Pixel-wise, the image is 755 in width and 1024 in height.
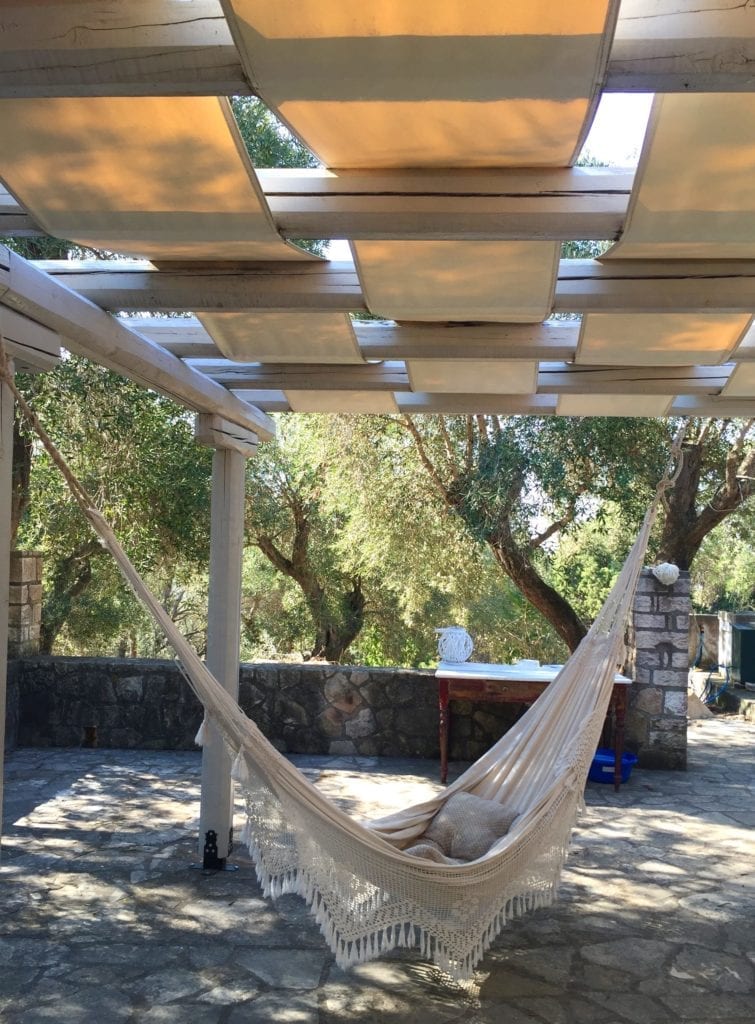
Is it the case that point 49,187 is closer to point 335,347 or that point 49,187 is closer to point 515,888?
point 335,347

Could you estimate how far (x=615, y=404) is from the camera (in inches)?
137

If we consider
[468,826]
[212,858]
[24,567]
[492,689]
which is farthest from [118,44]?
[24,567]

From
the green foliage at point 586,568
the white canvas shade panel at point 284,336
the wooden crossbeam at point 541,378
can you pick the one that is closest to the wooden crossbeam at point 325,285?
the white canvas shade panel at point 284,336

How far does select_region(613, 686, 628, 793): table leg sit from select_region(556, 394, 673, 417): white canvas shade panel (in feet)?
5.98

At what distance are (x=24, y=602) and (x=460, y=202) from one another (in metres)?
4.64

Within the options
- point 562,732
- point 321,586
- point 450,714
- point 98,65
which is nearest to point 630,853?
point 562,732

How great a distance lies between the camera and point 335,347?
2861 millimetres

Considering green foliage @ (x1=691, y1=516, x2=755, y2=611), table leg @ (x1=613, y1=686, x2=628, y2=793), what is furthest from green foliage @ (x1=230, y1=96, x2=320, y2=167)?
green foliage @ (x1=691, y1=516, x2=755, y2=611)

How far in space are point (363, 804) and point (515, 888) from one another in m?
1.91

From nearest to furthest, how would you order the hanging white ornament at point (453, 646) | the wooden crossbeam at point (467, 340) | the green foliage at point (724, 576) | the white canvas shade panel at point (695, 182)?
the white canvas shade panel at point (695, 182) < the wooden crossbeam at point (467, 340) < the hanging white ornament at point (453, 646) < the green foliage at point (724, 576)

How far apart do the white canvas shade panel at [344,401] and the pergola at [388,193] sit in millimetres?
281

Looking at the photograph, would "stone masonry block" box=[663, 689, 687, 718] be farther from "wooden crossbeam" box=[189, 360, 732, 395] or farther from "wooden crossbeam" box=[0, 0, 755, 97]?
"wooden crossbeam" box=[0, 0, 755, 97]

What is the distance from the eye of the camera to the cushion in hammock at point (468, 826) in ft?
10.1

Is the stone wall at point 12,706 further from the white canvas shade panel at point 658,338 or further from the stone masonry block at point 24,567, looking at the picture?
the white canvas shade panel at point 658,338
